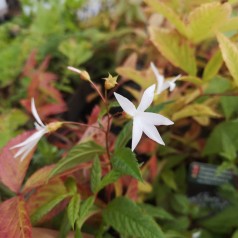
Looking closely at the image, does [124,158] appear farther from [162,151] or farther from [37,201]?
[162,151]

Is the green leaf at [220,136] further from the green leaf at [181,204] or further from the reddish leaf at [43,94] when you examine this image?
the reddish leaf at [43,94]

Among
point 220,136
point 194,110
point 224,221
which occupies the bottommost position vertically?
point 224,221

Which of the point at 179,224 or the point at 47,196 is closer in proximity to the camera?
the point at 47,196

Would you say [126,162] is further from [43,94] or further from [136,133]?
[43,94]

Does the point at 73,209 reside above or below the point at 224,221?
above

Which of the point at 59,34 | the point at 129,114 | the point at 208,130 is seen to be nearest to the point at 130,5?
the point at 59,34

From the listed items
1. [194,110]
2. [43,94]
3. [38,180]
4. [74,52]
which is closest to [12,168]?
[38,180]

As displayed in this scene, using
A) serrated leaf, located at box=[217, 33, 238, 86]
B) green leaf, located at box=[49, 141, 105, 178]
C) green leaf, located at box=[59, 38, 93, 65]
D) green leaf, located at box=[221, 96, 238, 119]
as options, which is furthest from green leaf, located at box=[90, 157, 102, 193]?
green leaf, located at box=[59, 38, 93, 65]
